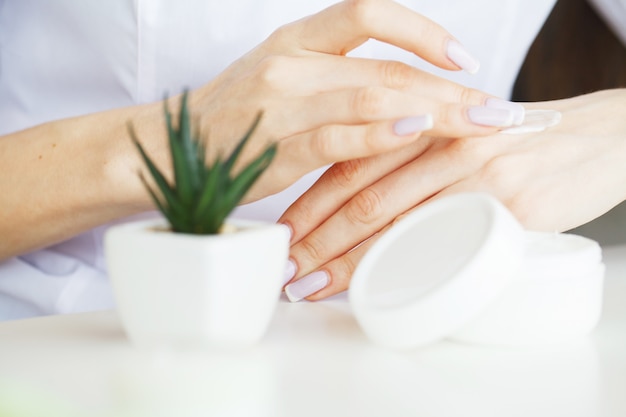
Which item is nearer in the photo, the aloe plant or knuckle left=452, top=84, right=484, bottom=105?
the aloe plant

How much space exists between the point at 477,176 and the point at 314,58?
0.22m

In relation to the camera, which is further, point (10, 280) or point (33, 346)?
point (10, 280)

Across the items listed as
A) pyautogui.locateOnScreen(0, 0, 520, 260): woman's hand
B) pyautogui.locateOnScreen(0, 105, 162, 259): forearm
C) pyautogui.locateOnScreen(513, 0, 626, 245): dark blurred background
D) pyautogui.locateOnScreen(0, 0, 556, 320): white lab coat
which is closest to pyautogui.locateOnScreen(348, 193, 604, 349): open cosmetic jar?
pyautogui.locateOnScreen(0, 0, 520, 260): woman's hand

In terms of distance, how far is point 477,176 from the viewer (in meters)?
0.87

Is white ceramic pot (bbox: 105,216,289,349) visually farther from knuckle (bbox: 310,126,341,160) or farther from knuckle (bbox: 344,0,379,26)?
knuckle (bbox: 344,0,379,26)

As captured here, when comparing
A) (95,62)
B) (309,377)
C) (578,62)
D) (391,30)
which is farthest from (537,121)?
(578,62)

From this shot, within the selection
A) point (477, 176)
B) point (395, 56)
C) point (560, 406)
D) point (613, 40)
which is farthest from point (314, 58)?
point (613, 40)

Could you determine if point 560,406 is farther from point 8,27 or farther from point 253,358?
point 8,27

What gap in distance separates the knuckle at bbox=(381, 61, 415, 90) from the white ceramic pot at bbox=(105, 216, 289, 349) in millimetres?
332

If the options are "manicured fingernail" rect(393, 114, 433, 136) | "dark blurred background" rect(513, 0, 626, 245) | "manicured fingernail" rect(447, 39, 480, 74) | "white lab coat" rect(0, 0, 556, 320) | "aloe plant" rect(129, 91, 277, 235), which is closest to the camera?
"aloe plant" rect(129, 91, 277, 235)

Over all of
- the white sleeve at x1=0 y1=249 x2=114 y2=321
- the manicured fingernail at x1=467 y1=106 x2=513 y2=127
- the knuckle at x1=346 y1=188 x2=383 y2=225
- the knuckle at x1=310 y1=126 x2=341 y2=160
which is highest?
the manicured fingernail at x1=467 y1=106 x2=513 y2=127

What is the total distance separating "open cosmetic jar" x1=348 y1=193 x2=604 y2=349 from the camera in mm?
527

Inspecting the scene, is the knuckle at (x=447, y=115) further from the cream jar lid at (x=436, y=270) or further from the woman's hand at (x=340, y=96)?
the cream jar lid at (x=436, y=270)

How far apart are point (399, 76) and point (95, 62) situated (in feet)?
1.37
